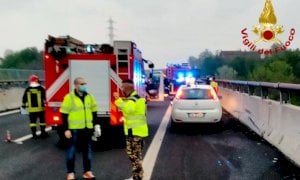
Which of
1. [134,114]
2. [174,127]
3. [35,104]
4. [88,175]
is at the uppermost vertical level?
[134,114]

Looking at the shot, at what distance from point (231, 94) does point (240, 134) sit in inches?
341

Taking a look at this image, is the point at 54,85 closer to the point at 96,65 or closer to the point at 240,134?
the point at 96,65

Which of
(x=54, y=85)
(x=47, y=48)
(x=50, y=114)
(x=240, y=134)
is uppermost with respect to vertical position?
(x=47, y=48)

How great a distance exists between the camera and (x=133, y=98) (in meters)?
8.13

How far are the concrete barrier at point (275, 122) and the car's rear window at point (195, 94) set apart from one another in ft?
4.97

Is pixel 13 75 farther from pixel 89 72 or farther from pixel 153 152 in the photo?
pixel 153 152

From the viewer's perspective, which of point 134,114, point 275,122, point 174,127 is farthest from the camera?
point 174,127

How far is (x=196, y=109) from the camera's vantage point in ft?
52.4

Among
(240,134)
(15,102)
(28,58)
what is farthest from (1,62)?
(240,134)

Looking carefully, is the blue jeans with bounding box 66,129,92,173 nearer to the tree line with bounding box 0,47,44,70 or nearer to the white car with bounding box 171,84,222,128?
the white car with bounding box 171,84,222,128

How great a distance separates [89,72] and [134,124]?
464cm

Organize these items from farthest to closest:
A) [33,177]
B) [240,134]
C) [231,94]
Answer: [231,94]
[240,134]
[33,177]

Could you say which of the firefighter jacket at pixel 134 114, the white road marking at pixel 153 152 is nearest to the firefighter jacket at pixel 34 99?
the white road marking at pixel 153 152

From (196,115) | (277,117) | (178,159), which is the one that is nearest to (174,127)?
(196,115)
